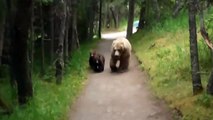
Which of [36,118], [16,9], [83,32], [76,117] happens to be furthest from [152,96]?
[83,32]

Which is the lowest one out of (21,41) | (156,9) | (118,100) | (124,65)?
(118,100)

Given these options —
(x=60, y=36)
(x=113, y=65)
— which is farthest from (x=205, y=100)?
(x=113, y=65)

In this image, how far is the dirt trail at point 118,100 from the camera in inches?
434

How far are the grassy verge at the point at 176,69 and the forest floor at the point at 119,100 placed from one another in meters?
0.33

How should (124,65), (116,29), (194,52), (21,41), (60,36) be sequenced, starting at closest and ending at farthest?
(21,41) < (194,52) < (60,36) < (124,65) < (116,29)

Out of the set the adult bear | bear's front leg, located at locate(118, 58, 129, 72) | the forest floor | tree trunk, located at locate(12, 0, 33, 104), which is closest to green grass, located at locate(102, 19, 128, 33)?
bear's front leg, located at locate(118, 58, 129, 72)

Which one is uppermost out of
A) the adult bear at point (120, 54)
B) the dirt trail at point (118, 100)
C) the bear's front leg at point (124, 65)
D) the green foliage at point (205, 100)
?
the adult bear at point (120, 54)

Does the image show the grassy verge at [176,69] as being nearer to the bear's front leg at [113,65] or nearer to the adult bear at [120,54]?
the adult bear at [120,54]

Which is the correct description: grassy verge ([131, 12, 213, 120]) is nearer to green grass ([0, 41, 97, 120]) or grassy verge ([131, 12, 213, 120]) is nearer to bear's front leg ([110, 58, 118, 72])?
bear's front leg ([110, 58, 118, 72])

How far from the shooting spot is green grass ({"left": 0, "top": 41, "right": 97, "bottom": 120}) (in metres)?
10.3

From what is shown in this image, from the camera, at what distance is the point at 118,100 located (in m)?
12.9

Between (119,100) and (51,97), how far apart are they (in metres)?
2.03

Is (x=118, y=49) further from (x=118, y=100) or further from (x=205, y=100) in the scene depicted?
(x=205, y=100)

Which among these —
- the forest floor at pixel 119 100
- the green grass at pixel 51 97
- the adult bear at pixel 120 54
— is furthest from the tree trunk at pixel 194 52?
the adult bear at pixel 120 54
